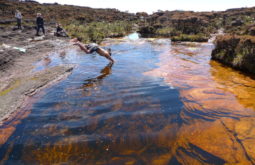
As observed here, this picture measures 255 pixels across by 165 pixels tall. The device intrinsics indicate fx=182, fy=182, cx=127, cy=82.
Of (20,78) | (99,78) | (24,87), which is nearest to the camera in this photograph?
(24,87)

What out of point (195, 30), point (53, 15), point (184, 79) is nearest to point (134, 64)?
point (184, 79)

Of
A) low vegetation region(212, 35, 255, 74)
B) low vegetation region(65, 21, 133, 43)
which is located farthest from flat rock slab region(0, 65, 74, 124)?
low vegetation region(65, 21, 133, 43)

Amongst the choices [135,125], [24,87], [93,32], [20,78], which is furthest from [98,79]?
[93,32]

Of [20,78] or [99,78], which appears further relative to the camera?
[99,78]

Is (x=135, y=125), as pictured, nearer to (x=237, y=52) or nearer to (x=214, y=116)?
(x=214, y=116)

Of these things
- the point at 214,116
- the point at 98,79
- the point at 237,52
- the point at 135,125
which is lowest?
the point at 135,125

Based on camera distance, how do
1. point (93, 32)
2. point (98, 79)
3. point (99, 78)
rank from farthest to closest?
point (93, 32) → point (99, 78) → point (98, 79)

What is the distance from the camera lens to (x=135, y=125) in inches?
153

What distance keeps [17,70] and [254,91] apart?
335 inches

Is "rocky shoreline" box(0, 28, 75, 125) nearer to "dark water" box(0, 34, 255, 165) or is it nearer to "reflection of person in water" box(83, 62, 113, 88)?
"dark water" box(0, 34, 255, 165)

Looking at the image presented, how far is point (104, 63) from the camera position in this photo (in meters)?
9.09

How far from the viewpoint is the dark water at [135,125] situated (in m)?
3.08

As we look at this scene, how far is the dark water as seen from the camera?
308 cm

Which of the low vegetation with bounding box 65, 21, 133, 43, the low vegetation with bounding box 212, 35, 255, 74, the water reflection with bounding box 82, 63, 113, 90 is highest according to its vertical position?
the low vegetation with bounding box 65, 21, 133, 43
